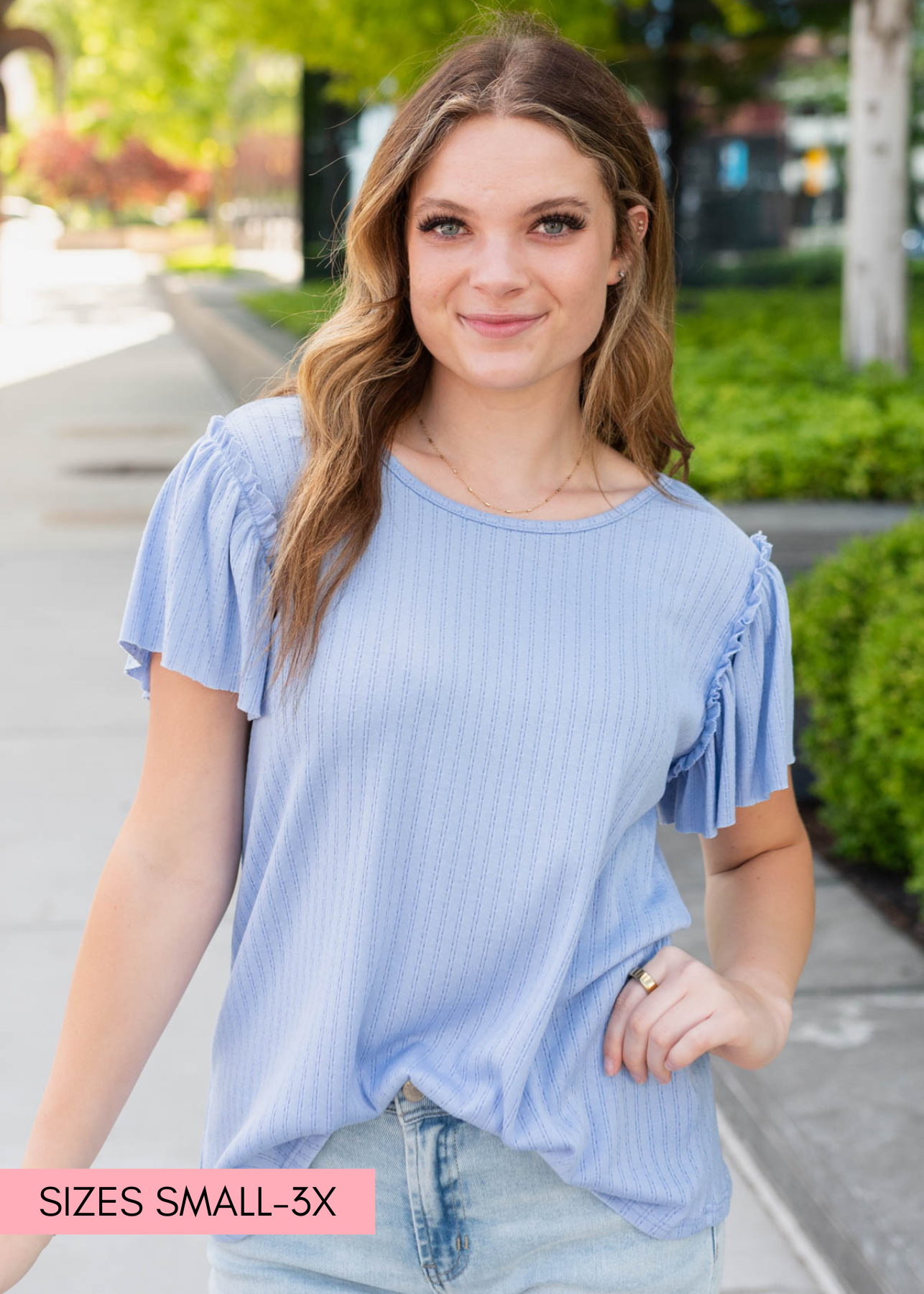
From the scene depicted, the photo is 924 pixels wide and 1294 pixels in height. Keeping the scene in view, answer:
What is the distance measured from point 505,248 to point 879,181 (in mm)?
7353

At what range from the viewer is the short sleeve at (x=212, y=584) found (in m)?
1.48

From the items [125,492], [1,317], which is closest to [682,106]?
[125,492]

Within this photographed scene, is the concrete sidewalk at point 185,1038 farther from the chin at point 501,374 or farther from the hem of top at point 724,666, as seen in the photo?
the chin at point 501,374

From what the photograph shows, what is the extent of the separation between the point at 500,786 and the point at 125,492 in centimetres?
941

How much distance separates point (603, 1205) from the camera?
1512 millimetres

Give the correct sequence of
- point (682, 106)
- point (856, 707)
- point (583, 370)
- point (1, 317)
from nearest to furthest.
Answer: point (583, 370)
point (856, 707)
point (682, 106)
point (1, 317)

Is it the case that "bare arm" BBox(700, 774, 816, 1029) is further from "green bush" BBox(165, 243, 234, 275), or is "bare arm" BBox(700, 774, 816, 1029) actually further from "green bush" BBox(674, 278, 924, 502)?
"green bush" BBox(165, 243, 234, 275)

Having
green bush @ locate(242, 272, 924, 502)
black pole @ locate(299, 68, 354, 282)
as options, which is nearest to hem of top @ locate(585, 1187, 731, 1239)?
green bush @ locate(242, 272, 924, 502)

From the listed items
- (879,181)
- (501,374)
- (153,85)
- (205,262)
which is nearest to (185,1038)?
(501,374)

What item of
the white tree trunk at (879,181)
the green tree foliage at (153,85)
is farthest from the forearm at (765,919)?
the green tree foliage at (153,85)

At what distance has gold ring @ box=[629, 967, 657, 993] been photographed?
1514mm

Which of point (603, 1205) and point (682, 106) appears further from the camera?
point (682, 106)

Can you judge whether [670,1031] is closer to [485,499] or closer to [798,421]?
[485,499]

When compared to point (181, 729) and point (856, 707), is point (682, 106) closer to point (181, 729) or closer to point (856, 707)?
point (856, 707)
